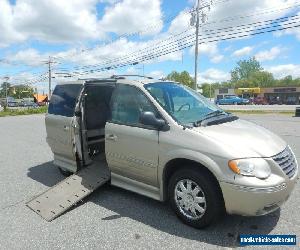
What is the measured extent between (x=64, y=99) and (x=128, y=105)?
6.22 feet

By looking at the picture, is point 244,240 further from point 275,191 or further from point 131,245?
point 131,245

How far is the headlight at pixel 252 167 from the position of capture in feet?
12.0

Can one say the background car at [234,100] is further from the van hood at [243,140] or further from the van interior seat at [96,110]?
the van hood at [243,140]

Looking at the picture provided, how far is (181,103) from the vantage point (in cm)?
494

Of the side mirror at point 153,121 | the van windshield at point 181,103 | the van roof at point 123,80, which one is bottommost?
the side mirror at point 153,121

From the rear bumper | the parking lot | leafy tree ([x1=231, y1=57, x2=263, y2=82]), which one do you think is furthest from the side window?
leafy tree ([x1=231, y1=57, x2=263, y2=82])

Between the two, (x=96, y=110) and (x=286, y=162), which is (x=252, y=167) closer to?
(x=286, y=162)

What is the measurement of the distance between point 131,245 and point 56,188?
2.09 metres

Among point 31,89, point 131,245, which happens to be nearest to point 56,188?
point 131,245

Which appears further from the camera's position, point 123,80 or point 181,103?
point 123,80

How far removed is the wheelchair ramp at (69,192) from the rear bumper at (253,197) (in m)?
2.41

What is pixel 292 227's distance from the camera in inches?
164

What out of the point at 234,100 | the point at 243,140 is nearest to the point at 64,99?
the point at 243,140

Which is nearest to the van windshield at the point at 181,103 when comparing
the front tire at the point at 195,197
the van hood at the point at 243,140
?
the van hood at the point at 243,140
